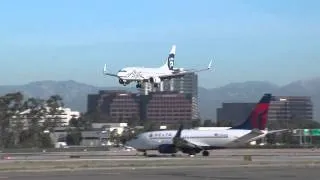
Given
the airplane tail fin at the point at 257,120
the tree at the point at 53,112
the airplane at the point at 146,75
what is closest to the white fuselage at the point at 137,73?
the airplane at the point at 146,75

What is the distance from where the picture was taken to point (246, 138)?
80188 millimetres

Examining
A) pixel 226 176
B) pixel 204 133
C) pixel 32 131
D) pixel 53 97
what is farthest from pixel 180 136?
pixel 53 97

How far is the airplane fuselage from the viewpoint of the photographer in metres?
80.4

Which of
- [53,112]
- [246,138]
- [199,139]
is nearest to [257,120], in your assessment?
[246,138]

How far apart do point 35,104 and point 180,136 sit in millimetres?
84532

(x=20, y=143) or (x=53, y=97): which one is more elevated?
(x=53, y=97)

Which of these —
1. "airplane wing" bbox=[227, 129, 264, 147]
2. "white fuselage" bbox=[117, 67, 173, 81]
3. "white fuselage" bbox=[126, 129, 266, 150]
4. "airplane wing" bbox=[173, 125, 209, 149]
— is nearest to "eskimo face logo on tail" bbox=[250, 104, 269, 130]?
"white fuselage" bbox=[126, 129, 266, 150]

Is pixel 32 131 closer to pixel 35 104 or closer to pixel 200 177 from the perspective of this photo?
pixel 35 104

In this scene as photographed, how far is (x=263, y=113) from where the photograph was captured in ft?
276

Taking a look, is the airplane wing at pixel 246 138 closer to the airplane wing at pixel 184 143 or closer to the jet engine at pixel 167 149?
the airplane wing at pixel 184 143

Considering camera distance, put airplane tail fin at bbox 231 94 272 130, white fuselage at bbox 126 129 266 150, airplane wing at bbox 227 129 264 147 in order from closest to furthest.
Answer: airplane wing at bbox 227 129 264 147 → white fuselage at bbox 126 129 266 150 → airplane tail fin at bbox 231 94 272 130

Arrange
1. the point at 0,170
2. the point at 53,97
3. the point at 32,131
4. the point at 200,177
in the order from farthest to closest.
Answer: the point at 53,97, the point at 32,131, the point at 0,170, the point at 200,177

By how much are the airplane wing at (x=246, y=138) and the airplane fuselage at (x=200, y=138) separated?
382mm

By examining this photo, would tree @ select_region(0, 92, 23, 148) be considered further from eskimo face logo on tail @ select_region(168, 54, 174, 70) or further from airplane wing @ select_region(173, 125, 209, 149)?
eskimo face logo on tail @ select_region(168, 54, 174, 70)
